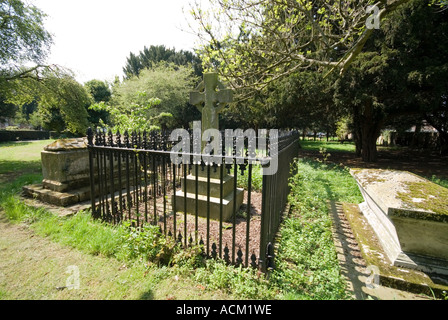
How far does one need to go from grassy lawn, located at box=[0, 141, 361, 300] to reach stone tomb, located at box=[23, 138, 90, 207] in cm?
67

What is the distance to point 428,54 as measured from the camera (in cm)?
829

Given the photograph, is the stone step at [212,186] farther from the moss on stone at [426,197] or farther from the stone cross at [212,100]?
the moss on stone at [426,197]

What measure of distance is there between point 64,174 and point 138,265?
342 centimetres

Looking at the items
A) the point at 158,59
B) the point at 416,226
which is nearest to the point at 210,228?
the point at 416,226

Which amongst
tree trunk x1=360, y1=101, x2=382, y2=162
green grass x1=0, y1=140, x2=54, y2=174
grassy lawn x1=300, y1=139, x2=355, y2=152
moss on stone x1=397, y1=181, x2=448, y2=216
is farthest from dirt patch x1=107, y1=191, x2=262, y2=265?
grassy lawn x1=300, y1=139, x2=355, y2=152

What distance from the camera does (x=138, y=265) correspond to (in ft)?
9.07

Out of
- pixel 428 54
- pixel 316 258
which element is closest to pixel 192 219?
pixel 316 258

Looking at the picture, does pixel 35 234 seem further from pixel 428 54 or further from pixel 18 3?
pixel 428 54

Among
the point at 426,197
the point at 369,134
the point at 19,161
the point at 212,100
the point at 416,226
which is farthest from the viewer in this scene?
the point at 369,134

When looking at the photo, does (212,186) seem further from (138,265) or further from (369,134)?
(369,134)

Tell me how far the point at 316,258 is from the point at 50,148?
5794 millimetres

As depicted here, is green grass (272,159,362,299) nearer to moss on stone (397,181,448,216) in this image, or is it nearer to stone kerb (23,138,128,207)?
moss on stone (397,181,448,216)

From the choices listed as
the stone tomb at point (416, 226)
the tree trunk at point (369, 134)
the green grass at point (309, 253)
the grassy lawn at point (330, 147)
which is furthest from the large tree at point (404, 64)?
the stone tomb at point (416, 226)

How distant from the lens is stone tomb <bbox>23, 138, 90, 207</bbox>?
15.5 ft
